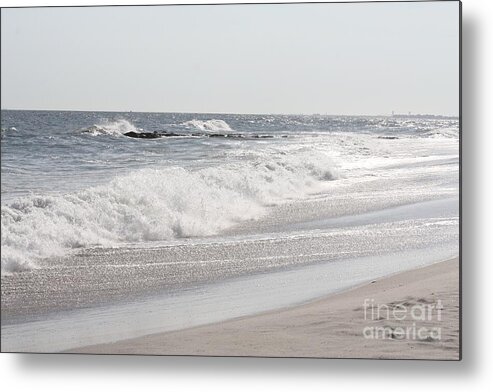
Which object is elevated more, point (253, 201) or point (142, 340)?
point (253, 201)

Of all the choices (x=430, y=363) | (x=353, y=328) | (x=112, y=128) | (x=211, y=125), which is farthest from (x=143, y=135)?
(x=430, y=363)

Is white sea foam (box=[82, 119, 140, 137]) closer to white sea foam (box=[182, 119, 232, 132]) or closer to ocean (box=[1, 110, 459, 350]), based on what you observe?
ocean (box=[1, 110, 459, 350])

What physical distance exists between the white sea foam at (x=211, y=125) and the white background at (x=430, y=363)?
1.60ft

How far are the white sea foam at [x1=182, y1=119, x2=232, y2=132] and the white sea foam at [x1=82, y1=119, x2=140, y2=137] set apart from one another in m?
0.23

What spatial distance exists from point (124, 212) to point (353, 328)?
1.02 metres

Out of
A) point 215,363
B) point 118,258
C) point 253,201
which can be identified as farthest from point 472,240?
point 118,258

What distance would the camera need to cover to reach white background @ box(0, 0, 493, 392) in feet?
12.5

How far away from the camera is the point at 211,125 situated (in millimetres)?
4008

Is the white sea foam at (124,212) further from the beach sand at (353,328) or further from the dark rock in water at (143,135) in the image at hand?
the beach sand at (353,328)

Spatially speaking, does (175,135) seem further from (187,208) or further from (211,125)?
(187,208)

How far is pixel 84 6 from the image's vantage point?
13.2ft

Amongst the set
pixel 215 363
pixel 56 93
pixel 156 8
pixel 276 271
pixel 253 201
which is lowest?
pixel 215 363

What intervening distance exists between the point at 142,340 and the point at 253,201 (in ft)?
2.34

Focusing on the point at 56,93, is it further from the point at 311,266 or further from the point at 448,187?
the point at 448,187
